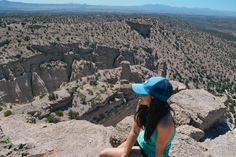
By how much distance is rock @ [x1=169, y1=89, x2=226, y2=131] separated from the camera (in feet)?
46.0

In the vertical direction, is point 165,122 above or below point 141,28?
above

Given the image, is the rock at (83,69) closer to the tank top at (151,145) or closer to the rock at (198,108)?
the rock at (198,108)

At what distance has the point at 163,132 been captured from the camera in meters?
6.66

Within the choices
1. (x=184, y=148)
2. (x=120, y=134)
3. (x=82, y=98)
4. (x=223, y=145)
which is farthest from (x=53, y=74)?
(x=184, y=148)

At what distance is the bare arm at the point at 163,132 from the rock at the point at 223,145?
620 cm

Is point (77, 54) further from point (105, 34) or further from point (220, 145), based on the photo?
point (220, 145)

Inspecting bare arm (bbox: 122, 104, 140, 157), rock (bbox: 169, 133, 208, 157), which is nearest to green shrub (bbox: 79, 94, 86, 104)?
rock (bbox: 169, 133, 208, 157)

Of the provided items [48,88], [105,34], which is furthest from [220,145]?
[105,34]

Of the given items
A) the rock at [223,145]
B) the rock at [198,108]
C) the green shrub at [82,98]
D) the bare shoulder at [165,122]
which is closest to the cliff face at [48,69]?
the green shrub at [82,98]

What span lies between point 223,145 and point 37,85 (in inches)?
1721

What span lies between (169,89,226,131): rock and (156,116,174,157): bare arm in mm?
7106

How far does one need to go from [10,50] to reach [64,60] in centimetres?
920

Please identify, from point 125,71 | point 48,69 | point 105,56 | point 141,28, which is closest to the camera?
point 125,71

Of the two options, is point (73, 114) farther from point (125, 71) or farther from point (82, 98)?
point (125, 71)
